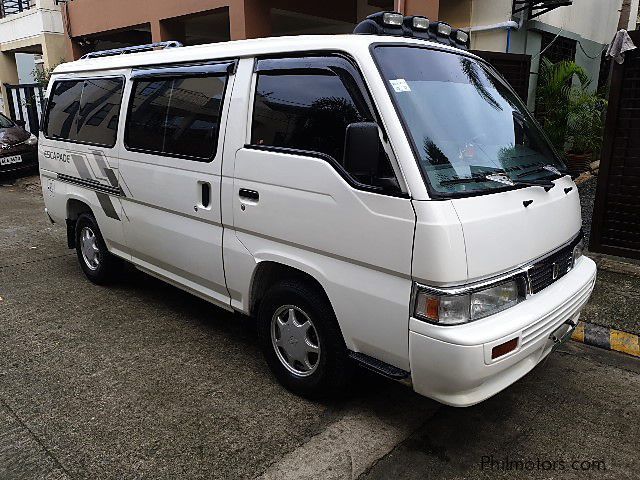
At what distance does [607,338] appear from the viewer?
4.06 meters

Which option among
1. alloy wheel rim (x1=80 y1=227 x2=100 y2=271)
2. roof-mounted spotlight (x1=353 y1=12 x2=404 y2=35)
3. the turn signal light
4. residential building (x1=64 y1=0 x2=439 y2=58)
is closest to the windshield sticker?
roof-mounted spotlight (x1=353 y1=12 x2=404 y2=35)

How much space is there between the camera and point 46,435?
291 centimetres

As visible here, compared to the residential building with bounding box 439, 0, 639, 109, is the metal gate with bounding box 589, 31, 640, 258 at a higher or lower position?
lower

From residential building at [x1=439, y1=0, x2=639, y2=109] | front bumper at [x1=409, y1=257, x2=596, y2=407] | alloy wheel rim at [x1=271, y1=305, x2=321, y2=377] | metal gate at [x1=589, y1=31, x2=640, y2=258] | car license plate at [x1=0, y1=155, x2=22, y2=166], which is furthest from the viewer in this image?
car license plate at [x1=0, y1=155, x2=22, y2=166]

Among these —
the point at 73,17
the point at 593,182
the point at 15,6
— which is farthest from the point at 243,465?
the point at 15,6

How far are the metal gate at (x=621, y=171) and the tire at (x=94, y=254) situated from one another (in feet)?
16.3

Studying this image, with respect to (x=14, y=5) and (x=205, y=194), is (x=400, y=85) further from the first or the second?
(x=14, y=5)

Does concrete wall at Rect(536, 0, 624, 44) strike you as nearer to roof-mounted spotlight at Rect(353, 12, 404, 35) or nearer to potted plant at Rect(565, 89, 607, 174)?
potted plant at Rect(565, 89, 607, 174)

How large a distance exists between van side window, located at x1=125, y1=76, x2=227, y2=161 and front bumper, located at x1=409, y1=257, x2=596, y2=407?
190 cm

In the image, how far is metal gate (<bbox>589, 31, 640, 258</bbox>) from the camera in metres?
5.30

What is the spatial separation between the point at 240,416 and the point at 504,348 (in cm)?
154

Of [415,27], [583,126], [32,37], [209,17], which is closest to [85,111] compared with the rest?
[415,27]

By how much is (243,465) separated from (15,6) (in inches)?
832

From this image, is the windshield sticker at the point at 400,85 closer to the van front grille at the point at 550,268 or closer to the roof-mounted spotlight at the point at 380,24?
the roof-mounted spotlight at the point at 380,24
